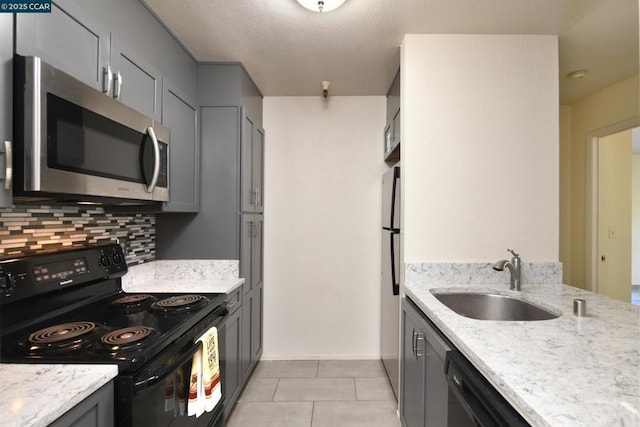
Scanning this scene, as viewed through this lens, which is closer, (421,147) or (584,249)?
(421,147)

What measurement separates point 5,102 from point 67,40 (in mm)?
374

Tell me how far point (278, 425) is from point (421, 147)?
2.01 meters

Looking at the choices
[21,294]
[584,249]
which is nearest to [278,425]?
[21,294]

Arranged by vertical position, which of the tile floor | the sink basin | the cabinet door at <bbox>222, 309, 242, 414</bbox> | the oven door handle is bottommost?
the tile floor

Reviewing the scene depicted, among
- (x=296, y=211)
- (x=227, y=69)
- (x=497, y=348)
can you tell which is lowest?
(x=497, y=348)

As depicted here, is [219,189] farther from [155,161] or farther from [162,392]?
[162,392]

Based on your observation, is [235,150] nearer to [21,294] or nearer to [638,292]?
[21,294]

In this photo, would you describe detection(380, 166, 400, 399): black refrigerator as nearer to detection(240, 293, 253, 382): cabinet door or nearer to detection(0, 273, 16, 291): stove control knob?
detection(240, 293, 253, 382): cabinet door

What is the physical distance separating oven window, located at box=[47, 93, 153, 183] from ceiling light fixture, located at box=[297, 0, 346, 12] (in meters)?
1.06

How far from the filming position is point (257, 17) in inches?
71.2

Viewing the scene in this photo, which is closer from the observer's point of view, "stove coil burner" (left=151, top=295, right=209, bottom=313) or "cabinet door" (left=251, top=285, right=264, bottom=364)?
"stove coil burner" (left=151, top=295, right=209, bottom=313)

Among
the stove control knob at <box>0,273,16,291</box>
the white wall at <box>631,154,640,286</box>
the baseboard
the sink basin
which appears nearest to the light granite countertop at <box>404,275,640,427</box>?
the sink basin

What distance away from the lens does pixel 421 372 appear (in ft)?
5.16

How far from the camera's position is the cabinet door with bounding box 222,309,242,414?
6.38ft
